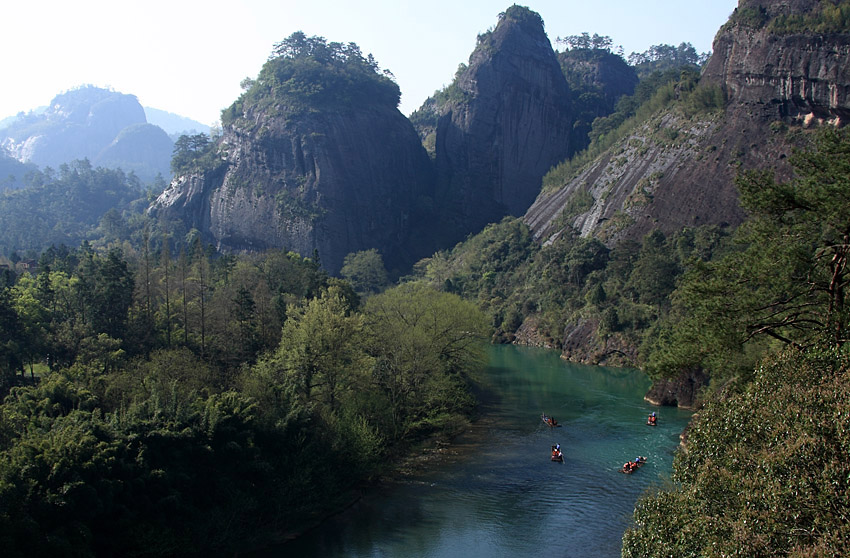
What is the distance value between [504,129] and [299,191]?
1713 inches

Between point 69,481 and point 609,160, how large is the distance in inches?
3752

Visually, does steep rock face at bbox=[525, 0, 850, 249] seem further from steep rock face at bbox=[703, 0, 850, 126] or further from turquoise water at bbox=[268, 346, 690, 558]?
turquoise water at bbox=[268, 346, 690, 558]

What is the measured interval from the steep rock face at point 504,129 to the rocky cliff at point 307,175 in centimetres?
1281

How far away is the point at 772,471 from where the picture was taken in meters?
11.3

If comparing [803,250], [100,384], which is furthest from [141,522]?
[803,250]

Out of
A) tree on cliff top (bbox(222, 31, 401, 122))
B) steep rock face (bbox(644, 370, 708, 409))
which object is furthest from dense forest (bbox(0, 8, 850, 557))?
tree on cliff top (bbox(222, 31, 401, 122))

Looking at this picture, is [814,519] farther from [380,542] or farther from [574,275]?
[574,275]

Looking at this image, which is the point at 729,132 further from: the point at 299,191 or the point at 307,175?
the point at 299,191

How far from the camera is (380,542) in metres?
25.9

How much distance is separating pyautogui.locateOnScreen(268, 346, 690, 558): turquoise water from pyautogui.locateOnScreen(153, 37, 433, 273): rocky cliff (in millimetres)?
81083

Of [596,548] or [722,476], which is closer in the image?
[722,476]

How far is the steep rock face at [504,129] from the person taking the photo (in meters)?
139

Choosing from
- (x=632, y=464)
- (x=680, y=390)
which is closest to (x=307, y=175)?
(x=680, y=390)

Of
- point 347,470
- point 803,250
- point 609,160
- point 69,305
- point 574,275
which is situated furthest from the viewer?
point 609,160
